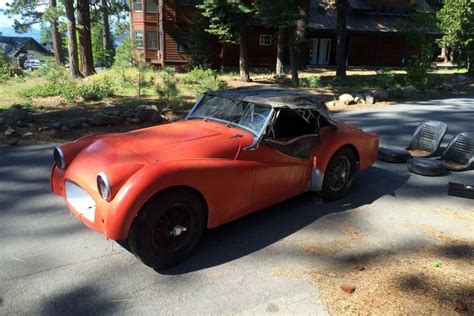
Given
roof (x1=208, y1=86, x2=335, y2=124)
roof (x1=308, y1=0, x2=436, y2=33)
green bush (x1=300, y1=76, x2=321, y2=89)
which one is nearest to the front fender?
roof (x1=208, y1=86, x2=335, y2=124)

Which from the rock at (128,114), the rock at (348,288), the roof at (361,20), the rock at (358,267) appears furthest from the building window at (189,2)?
the rock at (348,288)

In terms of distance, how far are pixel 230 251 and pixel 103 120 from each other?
632 centimetres

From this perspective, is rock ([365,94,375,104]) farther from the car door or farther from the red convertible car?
the car door

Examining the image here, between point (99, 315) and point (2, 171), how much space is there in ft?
14.2

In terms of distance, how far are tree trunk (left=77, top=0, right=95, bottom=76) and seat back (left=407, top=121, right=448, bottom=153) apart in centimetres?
1857

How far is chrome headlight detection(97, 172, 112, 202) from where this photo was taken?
329 cm

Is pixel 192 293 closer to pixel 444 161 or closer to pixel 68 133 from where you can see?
pixel 444 161

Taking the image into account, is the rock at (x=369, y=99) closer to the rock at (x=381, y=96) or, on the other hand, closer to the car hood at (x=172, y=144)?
the rock at (x=381, y=96)

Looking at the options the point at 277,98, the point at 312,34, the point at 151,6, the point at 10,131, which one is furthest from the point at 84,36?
the point at 277,98

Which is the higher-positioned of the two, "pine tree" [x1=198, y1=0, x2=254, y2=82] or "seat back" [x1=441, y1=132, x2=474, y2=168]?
"pine tree" [x1=198, y1=0, x2=254, y2=82]

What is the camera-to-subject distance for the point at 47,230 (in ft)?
14.4

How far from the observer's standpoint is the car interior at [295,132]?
14.5 feet

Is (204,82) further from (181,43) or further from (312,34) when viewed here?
(312,34)

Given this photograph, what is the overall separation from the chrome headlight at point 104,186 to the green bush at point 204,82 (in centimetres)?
1068
